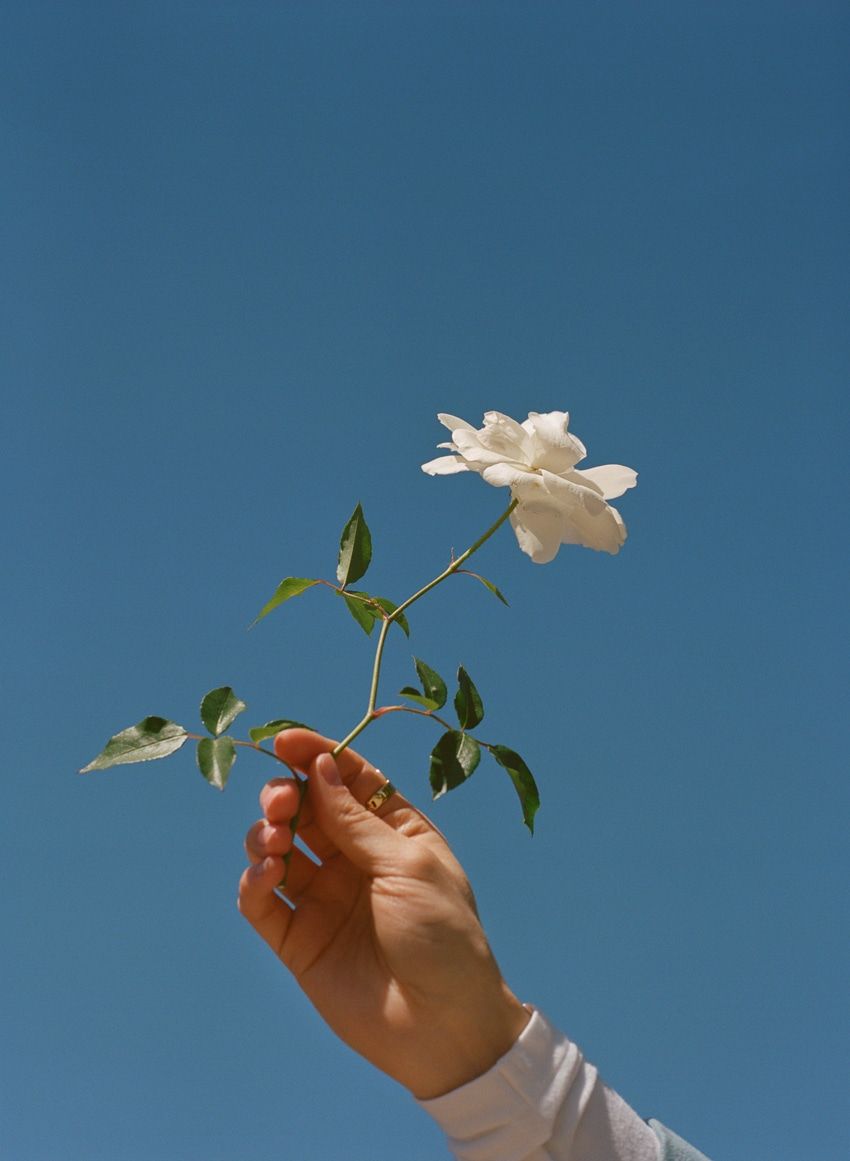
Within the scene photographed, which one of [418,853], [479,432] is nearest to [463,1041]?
[418,853]

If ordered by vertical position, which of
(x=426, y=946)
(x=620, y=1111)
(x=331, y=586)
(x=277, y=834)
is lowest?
(x=620, y=1111)

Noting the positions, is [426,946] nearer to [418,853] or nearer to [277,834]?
[418,853]

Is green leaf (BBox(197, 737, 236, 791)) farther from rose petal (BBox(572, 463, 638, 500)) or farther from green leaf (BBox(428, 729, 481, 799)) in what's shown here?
rose petal (BBox(572, 463, 638, 500))

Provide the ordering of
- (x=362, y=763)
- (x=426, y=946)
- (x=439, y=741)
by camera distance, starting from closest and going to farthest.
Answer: (x=426, y=946), (x=439, y=741), (x=362, y=763)

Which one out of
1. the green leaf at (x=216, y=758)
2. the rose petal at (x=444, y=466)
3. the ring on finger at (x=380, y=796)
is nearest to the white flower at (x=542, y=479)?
the rose petal at (x=444, y=466)

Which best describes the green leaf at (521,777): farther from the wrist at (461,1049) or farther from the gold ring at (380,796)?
the wrist at (461,1049)

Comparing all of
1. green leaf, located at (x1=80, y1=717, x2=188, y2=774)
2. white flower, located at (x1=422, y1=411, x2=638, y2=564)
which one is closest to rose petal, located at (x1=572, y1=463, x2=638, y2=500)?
white flower, located at (x1=422, y1=411, x2=638, y2=564)

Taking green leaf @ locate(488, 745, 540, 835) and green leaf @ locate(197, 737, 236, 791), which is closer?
green leaf @ locate(197, 737, 236, 791)

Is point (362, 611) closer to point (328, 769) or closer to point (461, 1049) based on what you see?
point (328, 769)

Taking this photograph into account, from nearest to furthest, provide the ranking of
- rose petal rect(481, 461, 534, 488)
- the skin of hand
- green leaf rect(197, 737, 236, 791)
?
green leaf rect(197, 737, 236, 791) < the skin of hand < rose petal rect(481, 461, 534, 488)
